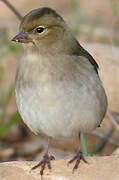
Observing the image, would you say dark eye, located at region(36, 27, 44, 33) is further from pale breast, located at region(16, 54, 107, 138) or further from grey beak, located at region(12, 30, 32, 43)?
pale breast, located at region(16, 54, 107, 138)

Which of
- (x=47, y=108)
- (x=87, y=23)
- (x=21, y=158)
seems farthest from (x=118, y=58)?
(x=87, y=23)

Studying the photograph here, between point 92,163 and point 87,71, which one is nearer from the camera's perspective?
point 92,163

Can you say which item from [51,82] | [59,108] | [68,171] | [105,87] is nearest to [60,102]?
[59,108]

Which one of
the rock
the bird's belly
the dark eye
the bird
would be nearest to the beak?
the bird

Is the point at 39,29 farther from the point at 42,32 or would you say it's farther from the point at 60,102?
the point at 60,102

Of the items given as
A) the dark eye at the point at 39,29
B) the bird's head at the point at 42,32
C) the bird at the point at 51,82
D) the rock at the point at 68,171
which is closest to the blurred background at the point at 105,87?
the bird at the point at 51,82

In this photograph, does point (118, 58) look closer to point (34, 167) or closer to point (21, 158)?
point (21, 158)
